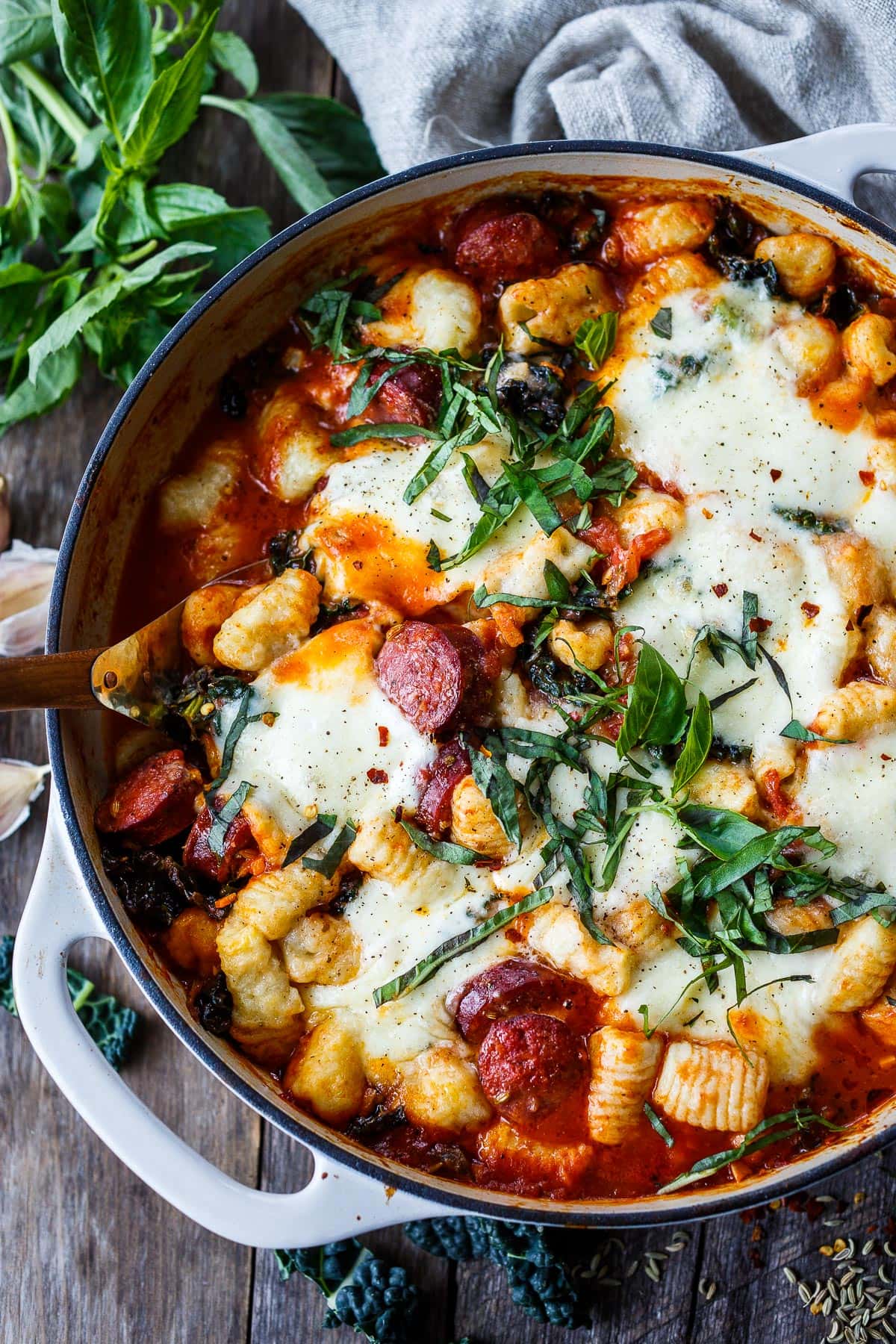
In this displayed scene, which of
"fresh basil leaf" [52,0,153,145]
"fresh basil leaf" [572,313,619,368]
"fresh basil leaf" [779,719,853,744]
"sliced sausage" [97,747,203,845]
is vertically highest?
"fresh basil leaf" [52,0,153,145]

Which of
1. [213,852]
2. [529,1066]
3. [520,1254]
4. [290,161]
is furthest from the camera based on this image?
[290,161]

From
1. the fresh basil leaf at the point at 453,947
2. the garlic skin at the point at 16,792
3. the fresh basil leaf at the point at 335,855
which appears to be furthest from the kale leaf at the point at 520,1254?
the garlic skin at the point at 16,792

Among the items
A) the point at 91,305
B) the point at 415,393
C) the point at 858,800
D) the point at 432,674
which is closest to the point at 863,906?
the point at 858,800

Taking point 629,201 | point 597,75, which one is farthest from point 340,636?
point 597,75

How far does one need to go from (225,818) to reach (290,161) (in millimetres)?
1665

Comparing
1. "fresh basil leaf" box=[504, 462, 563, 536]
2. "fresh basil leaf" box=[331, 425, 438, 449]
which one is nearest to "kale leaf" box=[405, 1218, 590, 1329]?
"fresh basil leaf" box=[504, 462, 563, 536]

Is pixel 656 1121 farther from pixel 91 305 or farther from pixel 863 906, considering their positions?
pixel 91 305

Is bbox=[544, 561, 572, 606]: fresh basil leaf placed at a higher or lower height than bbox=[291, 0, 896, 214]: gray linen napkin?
lower

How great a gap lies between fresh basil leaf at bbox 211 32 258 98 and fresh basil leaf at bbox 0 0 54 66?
419 mm

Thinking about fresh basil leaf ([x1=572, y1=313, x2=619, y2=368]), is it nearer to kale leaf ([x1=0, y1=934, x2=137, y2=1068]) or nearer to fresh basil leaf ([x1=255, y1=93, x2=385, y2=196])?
fresh basil leaf ([x1=255, y1=93, x2=385, y2=196])

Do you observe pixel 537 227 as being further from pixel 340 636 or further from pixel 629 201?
pixel 340 636

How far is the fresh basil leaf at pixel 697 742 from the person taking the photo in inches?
98.3

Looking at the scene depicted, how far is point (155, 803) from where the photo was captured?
2711 mm

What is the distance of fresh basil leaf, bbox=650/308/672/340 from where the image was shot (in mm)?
2777
